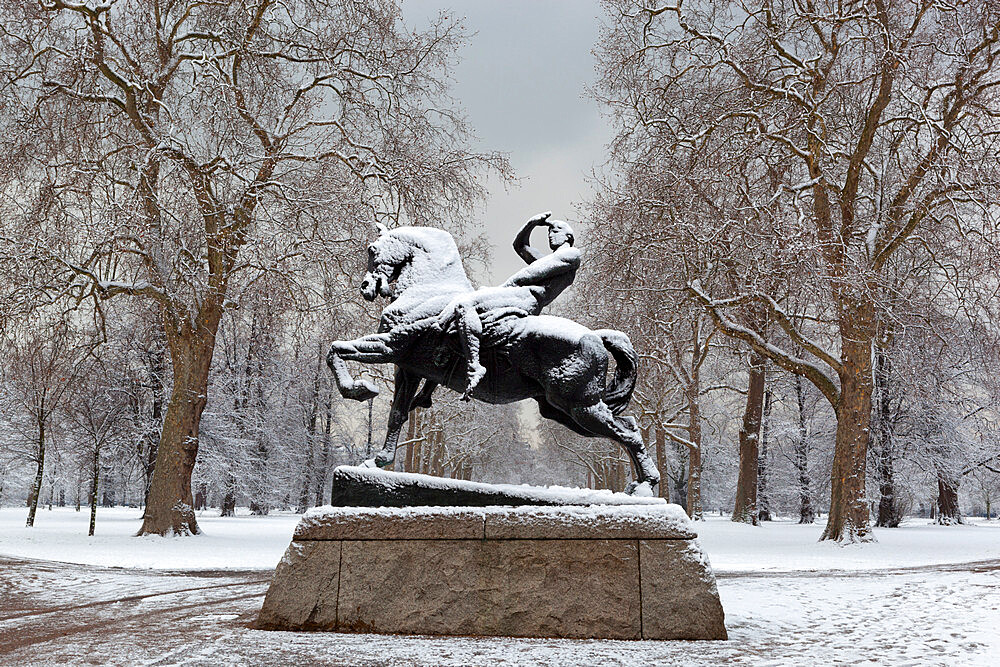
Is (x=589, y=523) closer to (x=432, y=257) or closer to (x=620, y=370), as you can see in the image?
(x=620, y=370)

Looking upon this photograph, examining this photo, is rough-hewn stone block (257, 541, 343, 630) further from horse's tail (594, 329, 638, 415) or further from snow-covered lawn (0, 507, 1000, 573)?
snow-covered lawn (0, 507, 1000, 573)

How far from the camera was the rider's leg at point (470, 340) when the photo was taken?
598cm

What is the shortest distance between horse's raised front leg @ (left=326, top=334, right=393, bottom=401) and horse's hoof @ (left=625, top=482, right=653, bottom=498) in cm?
210

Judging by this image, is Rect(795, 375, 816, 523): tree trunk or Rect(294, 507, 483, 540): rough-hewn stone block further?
Result: Rect(795, 375, 816, 523): tree trunk

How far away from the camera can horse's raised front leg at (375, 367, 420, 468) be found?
6.22 meters

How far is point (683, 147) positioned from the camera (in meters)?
16.7

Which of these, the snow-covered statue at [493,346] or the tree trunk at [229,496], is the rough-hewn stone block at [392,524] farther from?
the tree trunk at [229,496]

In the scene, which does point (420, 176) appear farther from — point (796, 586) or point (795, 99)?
point (796, 586)

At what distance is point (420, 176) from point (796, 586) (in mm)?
11063

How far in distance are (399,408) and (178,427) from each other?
36.1ft

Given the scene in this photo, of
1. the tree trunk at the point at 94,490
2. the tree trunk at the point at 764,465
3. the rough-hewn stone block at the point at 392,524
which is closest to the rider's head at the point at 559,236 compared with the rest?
the rough-hewn stone block at the point at 392,524

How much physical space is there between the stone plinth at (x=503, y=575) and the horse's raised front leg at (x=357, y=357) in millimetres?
940

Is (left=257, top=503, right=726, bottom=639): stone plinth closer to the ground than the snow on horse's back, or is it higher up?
closer to the ground

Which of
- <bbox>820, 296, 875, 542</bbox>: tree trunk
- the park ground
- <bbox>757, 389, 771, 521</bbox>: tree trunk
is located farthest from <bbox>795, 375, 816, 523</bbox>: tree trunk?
the park ground
